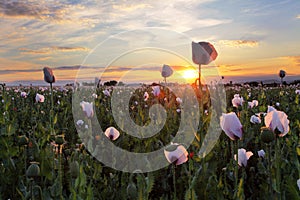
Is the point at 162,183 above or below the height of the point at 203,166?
below

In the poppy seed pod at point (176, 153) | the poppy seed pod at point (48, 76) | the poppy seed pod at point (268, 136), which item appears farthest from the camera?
the poppy seed pod at point (48, 76)

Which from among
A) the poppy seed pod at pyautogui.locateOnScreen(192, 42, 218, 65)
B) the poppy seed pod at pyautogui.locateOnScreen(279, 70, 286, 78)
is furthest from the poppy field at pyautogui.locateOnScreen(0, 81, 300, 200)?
the poppy seed pod at pyautogui.locateOnScreen(279, 70, 286, 78)

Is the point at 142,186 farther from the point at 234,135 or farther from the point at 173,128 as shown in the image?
the point at 173,128

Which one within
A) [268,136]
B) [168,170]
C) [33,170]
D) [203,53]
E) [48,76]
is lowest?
[168,170]

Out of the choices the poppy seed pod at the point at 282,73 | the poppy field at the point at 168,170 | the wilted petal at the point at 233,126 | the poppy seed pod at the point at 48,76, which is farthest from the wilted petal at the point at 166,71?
the wilted petal at the point at 233,126

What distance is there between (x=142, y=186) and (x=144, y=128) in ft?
7.74

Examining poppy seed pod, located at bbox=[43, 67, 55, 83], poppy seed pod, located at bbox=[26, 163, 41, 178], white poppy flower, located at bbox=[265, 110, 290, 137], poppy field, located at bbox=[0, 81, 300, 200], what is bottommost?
poppy field, located at bbox=[0, 81, 300, 200]

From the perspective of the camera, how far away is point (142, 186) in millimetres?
1686

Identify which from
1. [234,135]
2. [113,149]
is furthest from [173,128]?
[234,135]

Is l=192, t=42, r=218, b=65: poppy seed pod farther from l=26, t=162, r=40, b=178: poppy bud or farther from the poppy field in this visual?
l=26, t=162, r=40, b=178: poppy bud

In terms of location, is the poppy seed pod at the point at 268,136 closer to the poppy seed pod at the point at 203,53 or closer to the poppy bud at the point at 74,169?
the poppy bud at the point at 74,169

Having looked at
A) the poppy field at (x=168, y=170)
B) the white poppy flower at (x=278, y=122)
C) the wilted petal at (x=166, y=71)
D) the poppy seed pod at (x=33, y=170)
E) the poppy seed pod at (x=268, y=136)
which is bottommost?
the poppy field at (x=168, y=170)

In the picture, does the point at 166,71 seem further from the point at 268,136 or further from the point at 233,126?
the point at 268,136

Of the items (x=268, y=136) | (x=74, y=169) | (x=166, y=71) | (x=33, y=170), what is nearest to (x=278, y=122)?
(x=268, y=136)
